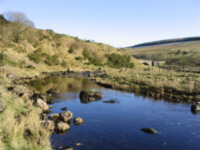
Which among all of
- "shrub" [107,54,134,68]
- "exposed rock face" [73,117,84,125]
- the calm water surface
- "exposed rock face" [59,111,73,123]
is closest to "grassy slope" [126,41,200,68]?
"shrub" [107,54,134,68]

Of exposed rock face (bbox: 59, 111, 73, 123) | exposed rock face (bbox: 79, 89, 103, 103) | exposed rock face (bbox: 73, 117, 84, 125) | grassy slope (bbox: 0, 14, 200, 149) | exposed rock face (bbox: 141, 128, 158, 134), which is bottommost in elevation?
exposed rock face (bbox: 141, 128, 158, 134)

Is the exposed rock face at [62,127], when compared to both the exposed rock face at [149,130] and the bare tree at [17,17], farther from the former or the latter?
the bare tree at [17,17]

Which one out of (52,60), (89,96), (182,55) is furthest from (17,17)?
(182,55)

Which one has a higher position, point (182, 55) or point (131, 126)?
point (182, 55)

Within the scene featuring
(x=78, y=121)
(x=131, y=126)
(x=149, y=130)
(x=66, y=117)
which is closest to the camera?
(x=149, y=130)

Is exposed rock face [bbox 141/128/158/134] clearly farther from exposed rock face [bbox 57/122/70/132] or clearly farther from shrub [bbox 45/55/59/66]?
shrub [bbox 45/55/59/66]

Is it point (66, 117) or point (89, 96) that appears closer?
point (66, 117)

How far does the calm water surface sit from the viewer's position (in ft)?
39.7

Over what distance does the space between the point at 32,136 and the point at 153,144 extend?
7.12 meters

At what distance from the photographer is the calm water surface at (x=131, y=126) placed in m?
12.1

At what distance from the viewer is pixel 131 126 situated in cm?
1527

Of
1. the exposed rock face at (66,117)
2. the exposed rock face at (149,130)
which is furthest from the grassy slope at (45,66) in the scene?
the exposed rock face at (149,130)

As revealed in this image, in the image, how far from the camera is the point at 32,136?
10148mm

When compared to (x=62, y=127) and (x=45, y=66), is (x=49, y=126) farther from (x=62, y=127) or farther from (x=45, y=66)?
(x=45, y=66)
